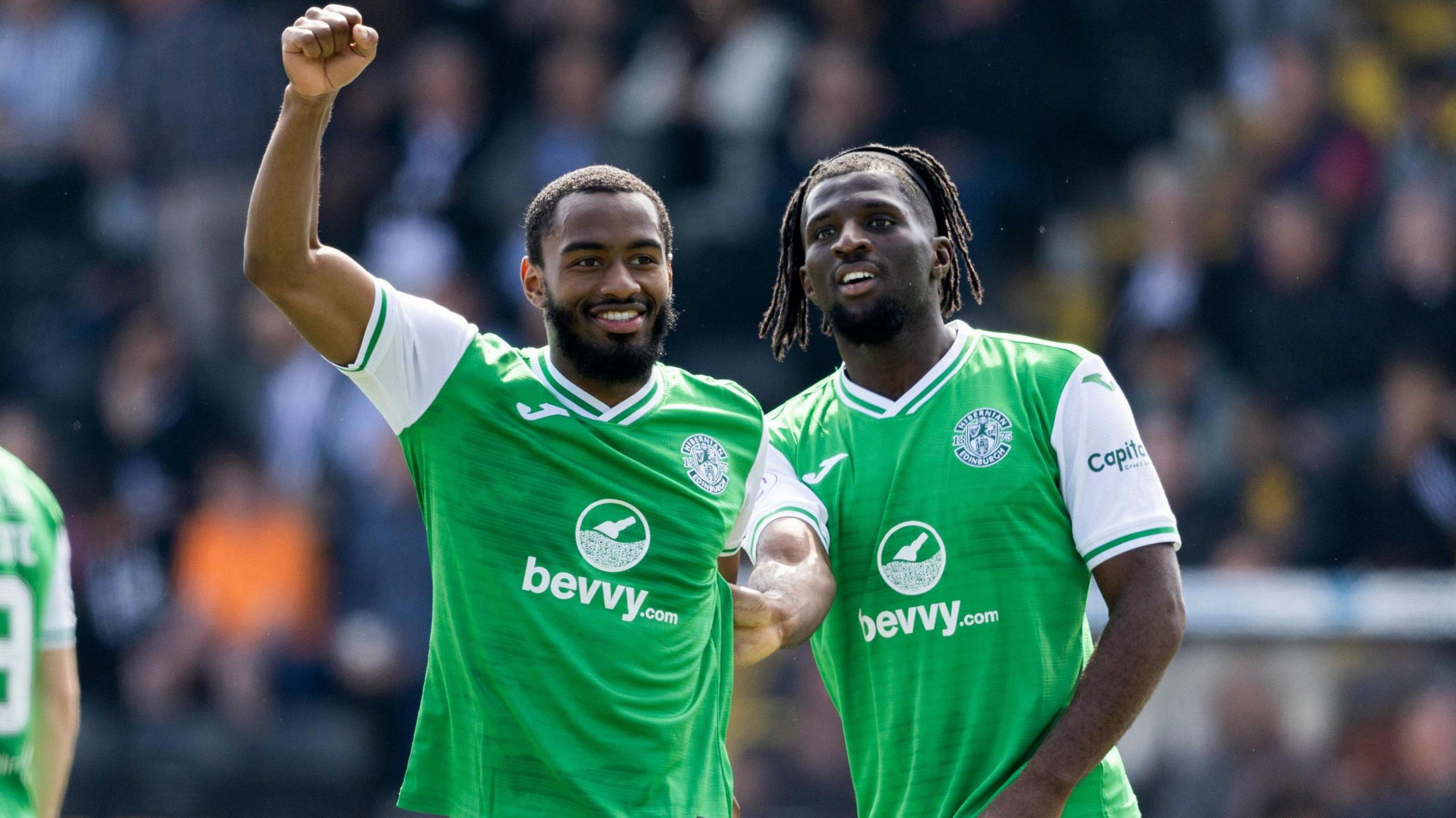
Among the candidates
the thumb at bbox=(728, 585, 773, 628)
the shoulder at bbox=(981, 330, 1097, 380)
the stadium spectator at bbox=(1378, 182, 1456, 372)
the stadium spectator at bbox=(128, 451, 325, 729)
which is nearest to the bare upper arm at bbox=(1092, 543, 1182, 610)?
the shoulder at bbox=(981, 330, 1097, 380)

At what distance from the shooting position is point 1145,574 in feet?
13.4

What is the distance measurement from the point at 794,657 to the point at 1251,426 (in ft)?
9.21

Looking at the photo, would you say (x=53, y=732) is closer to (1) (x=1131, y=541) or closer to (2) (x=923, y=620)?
(2) (x=923, y=620)

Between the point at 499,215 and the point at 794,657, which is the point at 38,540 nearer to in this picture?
the point at 794,657

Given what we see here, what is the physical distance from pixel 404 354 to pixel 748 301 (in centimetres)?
662

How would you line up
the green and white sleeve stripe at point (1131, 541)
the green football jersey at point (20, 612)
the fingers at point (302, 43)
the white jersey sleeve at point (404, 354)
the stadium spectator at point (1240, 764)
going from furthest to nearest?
the stadium spectator at point (1240, 764) < the green and white sleeve stripe at point (1131, 541) < the white jersey sleeve at point (404, 354) < the green football jersey at point (20, 612) < the fingers at point (302, 43)

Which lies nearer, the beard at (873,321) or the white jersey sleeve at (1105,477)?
the white jersey sleeve at (1105,477)

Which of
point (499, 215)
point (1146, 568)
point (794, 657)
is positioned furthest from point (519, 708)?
point (499, 215)

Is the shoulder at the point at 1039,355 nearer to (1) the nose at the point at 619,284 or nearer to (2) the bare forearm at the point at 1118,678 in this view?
(2) the bare forearm at the point at 1118,678

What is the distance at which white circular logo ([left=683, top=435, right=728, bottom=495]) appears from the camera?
418 centimetres

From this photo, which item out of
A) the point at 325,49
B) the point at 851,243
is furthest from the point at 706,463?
the point at 325,49

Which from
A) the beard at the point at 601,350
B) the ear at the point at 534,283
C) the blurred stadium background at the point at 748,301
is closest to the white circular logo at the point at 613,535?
the beard at the point at 601,350

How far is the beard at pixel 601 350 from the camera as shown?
4.11 m

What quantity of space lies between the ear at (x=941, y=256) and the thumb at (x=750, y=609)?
0.99 m
